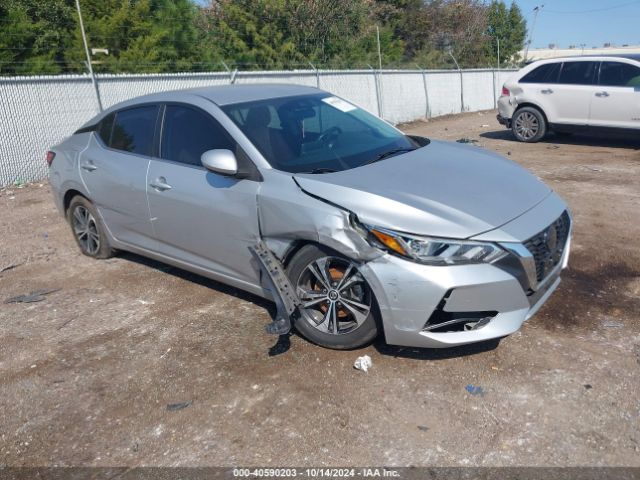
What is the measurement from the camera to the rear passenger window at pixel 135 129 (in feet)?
16.3

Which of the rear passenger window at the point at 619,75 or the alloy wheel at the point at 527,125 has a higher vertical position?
the rear passenger window at the point at 619,75

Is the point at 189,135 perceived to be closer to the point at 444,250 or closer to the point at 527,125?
the point at 444,250

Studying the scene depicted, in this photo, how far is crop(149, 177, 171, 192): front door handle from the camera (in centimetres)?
462

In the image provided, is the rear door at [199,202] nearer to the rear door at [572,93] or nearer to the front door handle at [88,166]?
the front door handle at [88,166]

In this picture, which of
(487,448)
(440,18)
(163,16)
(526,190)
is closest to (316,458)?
(487,448)

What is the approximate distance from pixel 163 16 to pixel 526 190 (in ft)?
54.0

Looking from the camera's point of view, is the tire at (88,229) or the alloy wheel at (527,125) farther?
the alloy wheel at (527,125)

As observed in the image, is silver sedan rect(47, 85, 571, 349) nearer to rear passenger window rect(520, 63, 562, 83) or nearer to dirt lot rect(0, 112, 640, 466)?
dirt lot rect(0, 112, 640, 466)

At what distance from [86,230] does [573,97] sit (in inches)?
363

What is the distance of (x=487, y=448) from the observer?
2.94m

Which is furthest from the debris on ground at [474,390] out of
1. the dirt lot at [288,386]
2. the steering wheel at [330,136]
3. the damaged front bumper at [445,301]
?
the steering wheel at [330,136]

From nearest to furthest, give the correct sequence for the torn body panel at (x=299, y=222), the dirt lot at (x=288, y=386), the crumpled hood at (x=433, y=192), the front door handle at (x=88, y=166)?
1. the dirt lot at (x=288, y=386)
2. the crumpled hood at (x=433, y=192)
3. the torn body panel at (x=299, y=222)
4. the front door handle at (x=88, y=166)

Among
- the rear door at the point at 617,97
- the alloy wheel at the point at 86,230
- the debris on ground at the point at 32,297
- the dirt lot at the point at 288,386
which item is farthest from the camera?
the rear door at the point at 617,97

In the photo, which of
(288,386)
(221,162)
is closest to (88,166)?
(221,162)
